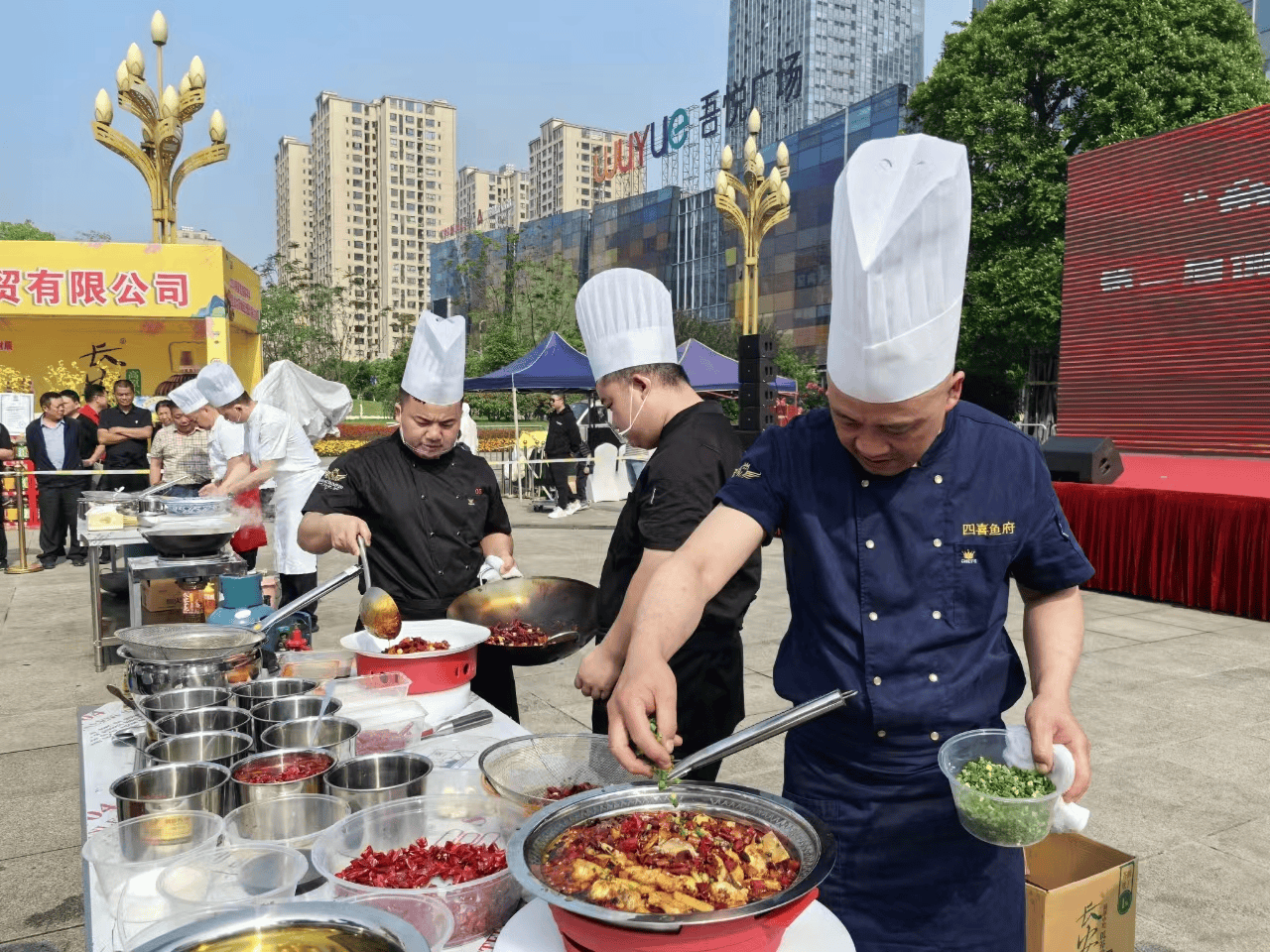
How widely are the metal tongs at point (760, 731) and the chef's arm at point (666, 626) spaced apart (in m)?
0.04

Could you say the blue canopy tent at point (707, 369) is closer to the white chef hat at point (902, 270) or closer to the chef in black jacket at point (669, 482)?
the chef in black jacket at point (669, 482)

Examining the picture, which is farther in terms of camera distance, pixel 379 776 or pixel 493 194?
pixel 493 194

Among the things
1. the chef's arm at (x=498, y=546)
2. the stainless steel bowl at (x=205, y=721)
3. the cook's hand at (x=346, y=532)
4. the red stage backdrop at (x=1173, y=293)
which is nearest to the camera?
the stainless steel bowl at (x=205, y=721)

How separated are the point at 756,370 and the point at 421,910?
35.7 feet

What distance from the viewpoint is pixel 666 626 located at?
1472mm

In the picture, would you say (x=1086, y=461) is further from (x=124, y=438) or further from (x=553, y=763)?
(x=124, y=438)

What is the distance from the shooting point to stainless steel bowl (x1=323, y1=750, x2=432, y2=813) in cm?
157

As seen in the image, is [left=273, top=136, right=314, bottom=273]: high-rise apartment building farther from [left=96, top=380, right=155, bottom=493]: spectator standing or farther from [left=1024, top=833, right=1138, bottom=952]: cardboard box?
[left=1024, top=833, right=1138, bottom=952]: cardboard box

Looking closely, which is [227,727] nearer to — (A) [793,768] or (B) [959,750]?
(A) [793,768]

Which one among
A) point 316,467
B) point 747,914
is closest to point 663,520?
point 747,914

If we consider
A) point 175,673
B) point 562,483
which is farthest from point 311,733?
point 562,483

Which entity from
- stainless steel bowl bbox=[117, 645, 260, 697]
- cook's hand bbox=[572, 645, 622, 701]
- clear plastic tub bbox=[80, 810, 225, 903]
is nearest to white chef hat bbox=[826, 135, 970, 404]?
cook's hand bbox=[572, 645, 622, 701]

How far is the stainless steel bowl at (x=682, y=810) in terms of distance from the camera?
0.99 meters

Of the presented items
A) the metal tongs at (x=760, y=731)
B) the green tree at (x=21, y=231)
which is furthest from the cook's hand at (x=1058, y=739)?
the green tree at (x=21, y=231)
